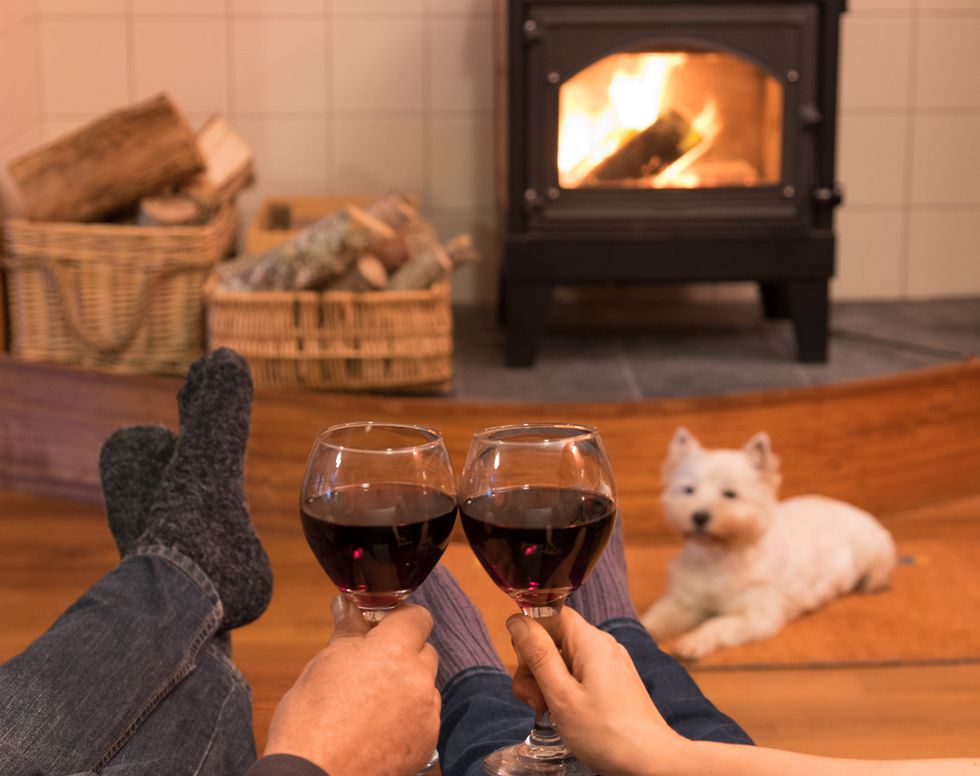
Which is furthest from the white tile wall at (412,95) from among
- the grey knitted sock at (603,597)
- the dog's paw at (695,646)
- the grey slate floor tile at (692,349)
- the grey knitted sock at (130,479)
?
the grey knitted sock at (603,597)

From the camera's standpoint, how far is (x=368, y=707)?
0.87 meters

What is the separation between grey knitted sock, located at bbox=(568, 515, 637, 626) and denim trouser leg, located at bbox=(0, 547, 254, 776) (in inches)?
14.7

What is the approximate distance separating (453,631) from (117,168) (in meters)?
1.76

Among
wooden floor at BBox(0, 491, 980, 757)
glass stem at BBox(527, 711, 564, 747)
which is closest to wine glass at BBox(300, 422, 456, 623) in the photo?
glass stem at BBox(527, 711, 564, 747)

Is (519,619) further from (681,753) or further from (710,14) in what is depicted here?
(710,14)

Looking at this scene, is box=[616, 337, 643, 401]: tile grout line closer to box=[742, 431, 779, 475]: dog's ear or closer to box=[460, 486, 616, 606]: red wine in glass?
box=[742, 431, 779, 475]: dog's ear

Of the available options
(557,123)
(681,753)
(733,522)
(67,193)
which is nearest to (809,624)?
(733,522)

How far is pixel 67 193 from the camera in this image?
8.83 feet

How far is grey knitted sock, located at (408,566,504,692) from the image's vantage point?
4.10 ft

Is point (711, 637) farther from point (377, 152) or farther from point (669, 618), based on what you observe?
point (377, 152)

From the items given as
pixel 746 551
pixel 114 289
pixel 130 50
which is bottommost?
pixel 746 551

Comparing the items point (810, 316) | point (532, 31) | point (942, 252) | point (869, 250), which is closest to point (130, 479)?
point (532, 31)

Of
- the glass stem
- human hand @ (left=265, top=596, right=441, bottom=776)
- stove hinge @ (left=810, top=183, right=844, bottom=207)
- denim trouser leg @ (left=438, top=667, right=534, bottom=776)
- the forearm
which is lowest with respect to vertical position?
denim trouser leg @ (left=438, top=667, right=534, bottom=776)

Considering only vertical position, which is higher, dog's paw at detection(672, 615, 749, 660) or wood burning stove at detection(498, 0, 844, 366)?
wood burning stove at detection(498, 0, 844, 366)
